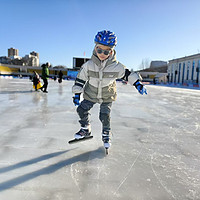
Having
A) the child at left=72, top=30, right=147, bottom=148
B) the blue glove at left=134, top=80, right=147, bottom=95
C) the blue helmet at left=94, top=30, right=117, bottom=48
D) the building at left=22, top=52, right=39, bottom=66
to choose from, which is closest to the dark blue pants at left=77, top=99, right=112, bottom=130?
the child at left=72, top=30, right=147, bottom=148

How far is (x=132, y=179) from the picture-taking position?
1287 mm

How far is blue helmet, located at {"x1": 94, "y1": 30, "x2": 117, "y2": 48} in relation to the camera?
1.74 m

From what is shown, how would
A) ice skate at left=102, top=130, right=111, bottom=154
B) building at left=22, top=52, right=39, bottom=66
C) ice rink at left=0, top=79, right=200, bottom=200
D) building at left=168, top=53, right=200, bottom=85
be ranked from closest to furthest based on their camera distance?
ice rink at left=0, top=79, right=200, bottom=200
ice skate at left=102, top=130, right=111, bottom=154
building at left=168, top=53, right=200, bottom=85
building at left=22, top=52, right=39, bottom=66

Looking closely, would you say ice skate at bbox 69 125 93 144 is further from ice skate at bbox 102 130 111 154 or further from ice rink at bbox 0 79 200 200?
ice skate at bbox 102 130 111 154

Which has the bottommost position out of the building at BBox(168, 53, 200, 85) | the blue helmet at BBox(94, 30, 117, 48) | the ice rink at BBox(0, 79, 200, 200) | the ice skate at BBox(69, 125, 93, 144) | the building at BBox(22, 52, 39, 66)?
the ice rink at BBox(0, 79, 200, 200)

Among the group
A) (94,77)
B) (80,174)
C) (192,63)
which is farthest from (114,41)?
(192,63)

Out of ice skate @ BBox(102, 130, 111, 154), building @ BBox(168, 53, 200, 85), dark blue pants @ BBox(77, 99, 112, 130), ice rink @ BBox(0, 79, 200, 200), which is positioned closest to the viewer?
ice rink @ BBox(0, 79, 200, 200)

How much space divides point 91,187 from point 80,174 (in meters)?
0.18

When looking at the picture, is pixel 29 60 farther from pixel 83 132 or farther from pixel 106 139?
pixel 106 139

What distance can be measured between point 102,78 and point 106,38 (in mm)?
430

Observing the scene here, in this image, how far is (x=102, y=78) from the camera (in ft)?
6.04

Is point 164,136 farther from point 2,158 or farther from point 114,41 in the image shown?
point 2,158

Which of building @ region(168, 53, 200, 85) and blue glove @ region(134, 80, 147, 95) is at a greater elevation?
building @ region(168, 53, 200, 85)

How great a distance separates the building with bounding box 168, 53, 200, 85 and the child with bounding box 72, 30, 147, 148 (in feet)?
103
